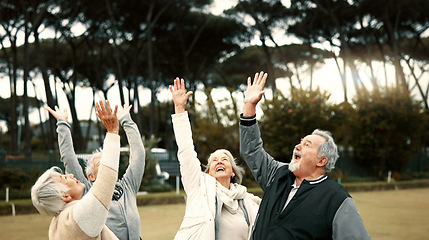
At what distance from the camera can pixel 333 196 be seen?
8.25 ft

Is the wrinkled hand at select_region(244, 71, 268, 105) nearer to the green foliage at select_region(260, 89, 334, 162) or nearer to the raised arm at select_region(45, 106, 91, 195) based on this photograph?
the raised arm at select_region(45, 106, 91, 195)

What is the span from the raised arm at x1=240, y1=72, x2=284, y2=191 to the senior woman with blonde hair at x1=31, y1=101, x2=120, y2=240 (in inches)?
32.8

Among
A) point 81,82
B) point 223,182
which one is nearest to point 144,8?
point 81,82

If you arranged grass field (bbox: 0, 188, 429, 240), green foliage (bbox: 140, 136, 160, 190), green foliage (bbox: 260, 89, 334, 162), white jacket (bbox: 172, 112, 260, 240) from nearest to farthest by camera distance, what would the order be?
white jacket (bbox: 172, 112, 260, 240) → grass field (bbox: 0, 188, 429, 240) → green foliage (bbox: 140, 136, 160, 190) → green foliage (bbox: 260, 89, 334, 162)

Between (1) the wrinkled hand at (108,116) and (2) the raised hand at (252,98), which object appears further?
(2) the raised hand at (252,98)

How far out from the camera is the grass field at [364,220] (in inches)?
306

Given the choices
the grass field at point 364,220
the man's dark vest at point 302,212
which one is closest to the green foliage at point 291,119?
the grass field at point 364,220

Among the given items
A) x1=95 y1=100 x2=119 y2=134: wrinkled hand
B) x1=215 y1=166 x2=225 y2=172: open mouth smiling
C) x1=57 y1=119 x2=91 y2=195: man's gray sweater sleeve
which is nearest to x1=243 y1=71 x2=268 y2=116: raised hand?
x1=215 y1=166 x2=225 y2=172: open mouth smiling

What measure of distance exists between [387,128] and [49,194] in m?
18.2

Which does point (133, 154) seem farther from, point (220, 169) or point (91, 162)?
point (220, 169)

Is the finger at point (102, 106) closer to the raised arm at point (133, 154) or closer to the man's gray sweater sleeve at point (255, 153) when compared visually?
the man's gray sweater sleeve at point (255, 153)

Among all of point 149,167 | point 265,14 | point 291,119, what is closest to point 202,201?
point 149,167

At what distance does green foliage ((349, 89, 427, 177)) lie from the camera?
19312 mm

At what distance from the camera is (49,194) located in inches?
92.8
